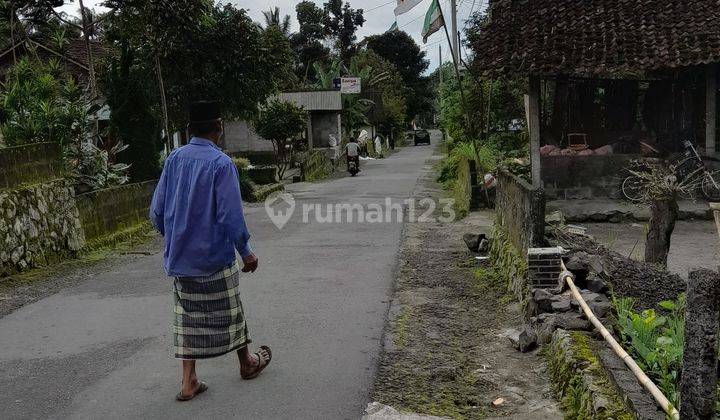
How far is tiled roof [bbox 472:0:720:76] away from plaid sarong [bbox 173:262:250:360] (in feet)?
32.0

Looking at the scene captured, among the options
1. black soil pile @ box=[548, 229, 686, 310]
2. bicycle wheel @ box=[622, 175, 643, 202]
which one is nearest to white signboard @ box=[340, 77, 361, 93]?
bicycle wheel @ box=[622, 175, 643, 202]

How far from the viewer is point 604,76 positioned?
15.0 m

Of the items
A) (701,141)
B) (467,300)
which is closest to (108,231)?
(467,300)

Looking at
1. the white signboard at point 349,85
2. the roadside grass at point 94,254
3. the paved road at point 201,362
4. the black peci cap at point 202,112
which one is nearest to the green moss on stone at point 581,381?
the paved road at point 201,362

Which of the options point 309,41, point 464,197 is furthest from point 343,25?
point 464,197

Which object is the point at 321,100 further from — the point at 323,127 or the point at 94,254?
the point at 94,254

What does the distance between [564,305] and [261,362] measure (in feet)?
7.94

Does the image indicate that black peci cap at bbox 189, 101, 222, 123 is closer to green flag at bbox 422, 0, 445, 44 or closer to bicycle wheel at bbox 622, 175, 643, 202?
bicycle wheel at bbox 622, 175, 643, 202

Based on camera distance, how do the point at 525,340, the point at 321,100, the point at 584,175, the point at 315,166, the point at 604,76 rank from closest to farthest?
the point at 525,340 → the point at 584,175 → the point at 604,76 → the point at 315,166 → the point at 321,100

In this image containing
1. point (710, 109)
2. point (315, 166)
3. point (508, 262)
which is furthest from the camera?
point (315, 166)

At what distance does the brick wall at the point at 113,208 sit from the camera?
11.6 m

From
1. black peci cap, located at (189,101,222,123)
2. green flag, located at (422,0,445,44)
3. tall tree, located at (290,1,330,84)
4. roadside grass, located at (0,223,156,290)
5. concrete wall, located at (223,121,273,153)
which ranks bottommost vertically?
roadside grass, located at (0,223,156,290)

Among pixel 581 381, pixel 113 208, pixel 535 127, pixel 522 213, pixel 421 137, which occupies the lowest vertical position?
pixel 421 137

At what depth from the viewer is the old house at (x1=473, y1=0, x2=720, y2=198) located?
13.2m
